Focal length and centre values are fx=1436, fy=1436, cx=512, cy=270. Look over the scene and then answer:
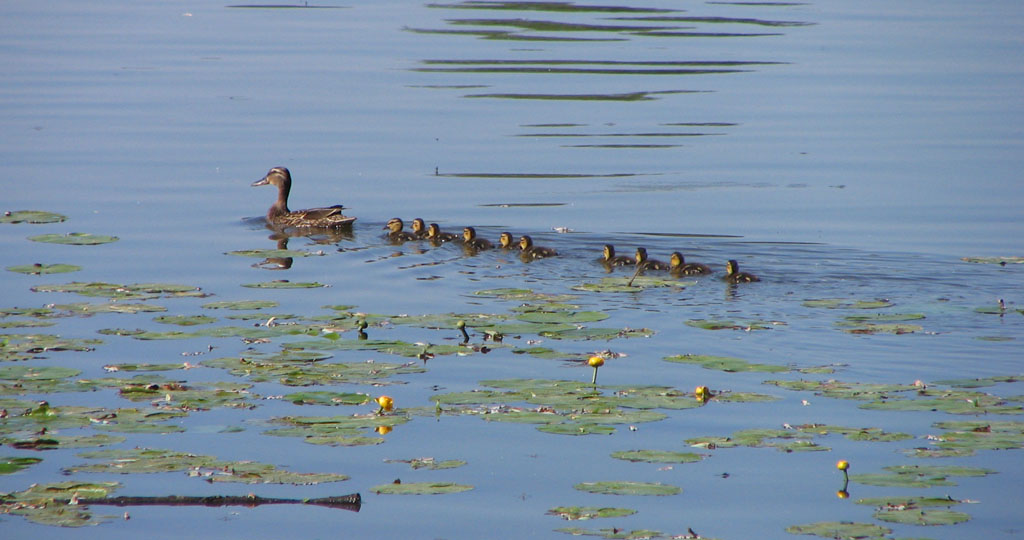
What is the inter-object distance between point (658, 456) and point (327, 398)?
236 cm

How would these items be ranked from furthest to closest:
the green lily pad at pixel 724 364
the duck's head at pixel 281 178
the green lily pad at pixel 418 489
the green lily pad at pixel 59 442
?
1. the duck's head at pixel 281 178
2. the green lily pad at pixel 724 364
3. the green lily pad at pixel 59 442
4. the green lily pad at pixel 418 489

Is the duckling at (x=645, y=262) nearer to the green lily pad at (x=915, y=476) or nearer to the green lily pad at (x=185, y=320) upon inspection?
the green lily pad at (x=185, y=320)

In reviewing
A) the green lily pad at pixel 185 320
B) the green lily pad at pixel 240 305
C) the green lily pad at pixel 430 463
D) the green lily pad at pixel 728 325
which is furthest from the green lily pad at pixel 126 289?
the green lily pad at pixel 430 463

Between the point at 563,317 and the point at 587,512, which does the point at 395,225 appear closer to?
the point at 563,317

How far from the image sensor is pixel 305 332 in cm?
1128

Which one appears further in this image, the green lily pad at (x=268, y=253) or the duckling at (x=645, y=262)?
the green lily pad at (x=268, y=253)

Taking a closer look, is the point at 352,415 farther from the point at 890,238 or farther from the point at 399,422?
the point at 890,238

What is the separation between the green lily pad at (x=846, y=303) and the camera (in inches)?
492

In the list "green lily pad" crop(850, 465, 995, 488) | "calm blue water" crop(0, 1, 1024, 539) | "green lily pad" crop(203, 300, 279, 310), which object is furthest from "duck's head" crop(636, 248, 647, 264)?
"green lily pad" crop(850, 465, 995, 488)

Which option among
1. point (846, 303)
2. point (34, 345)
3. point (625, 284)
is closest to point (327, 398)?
point (34, 345)

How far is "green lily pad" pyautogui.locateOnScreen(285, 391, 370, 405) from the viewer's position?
952 cm

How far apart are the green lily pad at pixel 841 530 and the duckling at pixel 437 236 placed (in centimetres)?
867

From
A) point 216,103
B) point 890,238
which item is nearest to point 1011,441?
point 890,238

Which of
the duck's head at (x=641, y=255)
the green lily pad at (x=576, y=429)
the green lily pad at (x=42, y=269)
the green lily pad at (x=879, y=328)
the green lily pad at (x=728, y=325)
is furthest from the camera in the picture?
the duck's head at (x=641, y=255)
